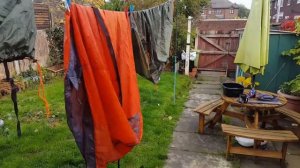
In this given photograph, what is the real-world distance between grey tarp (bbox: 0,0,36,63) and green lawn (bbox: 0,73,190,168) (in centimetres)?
153

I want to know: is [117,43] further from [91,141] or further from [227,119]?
[227,119]

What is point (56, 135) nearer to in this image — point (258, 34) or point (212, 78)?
point (258, 34)

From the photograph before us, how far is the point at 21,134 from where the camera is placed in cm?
433

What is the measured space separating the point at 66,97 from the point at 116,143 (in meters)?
0.72

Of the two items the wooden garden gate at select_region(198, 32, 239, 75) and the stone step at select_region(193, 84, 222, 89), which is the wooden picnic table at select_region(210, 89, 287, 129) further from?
the wooden garden gate at select_region(198, 32, 239, 75)

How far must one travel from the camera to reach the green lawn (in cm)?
361

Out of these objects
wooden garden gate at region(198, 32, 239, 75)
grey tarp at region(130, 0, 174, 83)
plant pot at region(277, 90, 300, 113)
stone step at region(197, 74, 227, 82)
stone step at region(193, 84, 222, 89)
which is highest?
grey tarp at region(130, 0, 174, 83)

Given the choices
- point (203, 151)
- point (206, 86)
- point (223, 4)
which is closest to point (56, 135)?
point (203, 151)

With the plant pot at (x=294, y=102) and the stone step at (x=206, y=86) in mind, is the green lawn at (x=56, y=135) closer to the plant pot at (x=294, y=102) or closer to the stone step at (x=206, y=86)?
the stone step at (x=206, y=86)

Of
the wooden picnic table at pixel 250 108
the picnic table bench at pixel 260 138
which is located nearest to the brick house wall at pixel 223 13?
the wooden picnic table at pixel 250 108

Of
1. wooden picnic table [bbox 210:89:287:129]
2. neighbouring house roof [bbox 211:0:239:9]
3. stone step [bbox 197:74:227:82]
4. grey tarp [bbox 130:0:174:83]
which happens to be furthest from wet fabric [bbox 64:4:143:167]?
neighbouring house roof [bbox 211:0:239:9]

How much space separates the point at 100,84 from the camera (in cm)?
226

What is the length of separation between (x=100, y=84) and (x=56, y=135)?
2.58 m

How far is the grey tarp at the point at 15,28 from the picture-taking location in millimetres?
2854
